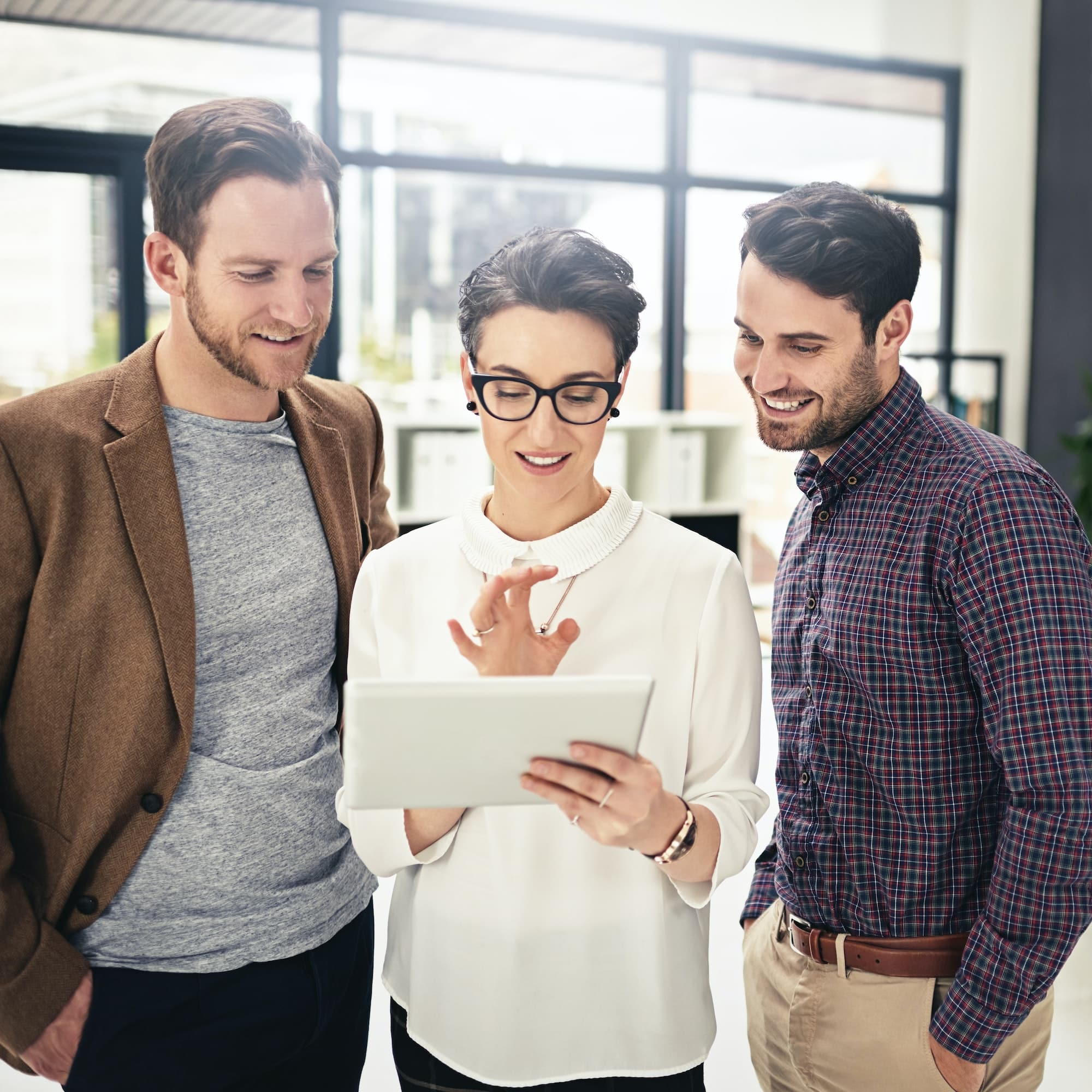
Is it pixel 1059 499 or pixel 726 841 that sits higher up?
pixel 1059 499

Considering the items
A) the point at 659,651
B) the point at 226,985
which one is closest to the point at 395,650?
the point at 659,651

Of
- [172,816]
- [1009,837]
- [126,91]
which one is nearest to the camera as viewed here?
[1009,837]

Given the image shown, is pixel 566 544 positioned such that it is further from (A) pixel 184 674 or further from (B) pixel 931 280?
(B) pixel 931 280

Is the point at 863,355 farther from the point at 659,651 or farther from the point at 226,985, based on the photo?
the point at 226,985

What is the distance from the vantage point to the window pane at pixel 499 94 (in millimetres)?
6105

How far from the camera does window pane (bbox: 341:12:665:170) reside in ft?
20.0

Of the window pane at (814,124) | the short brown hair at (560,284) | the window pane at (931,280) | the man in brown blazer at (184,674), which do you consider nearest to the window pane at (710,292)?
the window pane at (814,124)

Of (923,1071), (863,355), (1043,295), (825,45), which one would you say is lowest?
(923,1071)

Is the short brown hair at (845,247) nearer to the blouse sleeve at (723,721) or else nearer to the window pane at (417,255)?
the blouse sleeve at (723,721)

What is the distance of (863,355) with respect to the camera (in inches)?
59.6

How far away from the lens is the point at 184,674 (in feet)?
4.71

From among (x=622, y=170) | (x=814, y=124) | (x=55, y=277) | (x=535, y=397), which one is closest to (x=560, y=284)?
(x=535, y=397)

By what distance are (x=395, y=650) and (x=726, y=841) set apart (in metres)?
0.43

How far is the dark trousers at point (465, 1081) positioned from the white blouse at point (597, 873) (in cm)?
2
